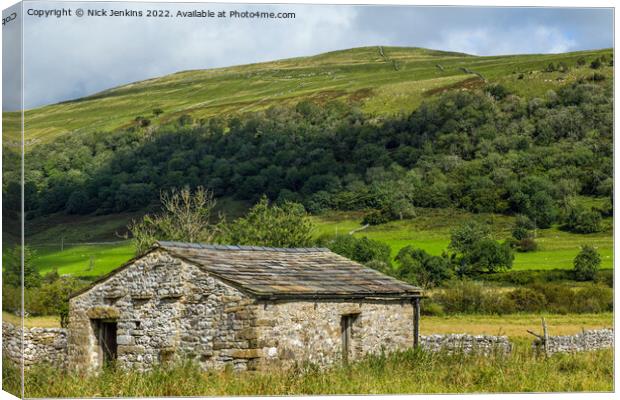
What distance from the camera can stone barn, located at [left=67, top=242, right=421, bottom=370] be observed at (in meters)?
16.4

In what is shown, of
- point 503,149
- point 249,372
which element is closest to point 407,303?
point 249,372

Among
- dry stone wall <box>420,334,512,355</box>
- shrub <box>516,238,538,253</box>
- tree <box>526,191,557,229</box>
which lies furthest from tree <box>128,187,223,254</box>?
dry stone wall <box>420,334,512,355</box>

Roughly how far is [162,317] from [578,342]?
24.5 feet

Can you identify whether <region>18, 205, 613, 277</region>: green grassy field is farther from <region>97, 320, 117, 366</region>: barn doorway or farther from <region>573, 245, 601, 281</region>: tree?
<region>97, 320, 117, 366</region>: barn doorway

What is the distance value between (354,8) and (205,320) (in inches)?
194

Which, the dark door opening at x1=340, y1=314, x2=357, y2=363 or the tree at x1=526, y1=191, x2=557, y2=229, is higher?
the tree at x1=526, y1=191, x2=557, y2=229

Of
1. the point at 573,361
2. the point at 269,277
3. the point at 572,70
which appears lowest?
the point at 573,361

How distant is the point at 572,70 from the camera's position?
29094 millimetres

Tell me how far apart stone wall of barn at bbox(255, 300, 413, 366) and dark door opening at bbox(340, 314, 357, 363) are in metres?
0.04

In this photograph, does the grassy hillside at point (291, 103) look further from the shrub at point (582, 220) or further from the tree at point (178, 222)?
the tree at point (178, 222)

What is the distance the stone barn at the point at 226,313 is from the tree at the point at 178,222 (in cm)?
1346

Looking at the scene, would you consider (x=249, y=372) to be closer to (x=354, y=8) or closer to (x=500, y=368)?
(x=500, y=368)

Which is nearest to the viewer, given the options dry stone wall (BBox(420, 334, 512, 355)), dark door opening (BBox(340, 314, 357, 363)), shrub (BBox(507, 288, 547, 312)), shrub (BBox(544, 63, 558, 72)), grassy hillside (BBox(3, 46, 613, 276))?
dark door opening (BBox(340, 314, 357, 363))

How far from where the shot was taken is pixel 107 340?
1808 centimetres
